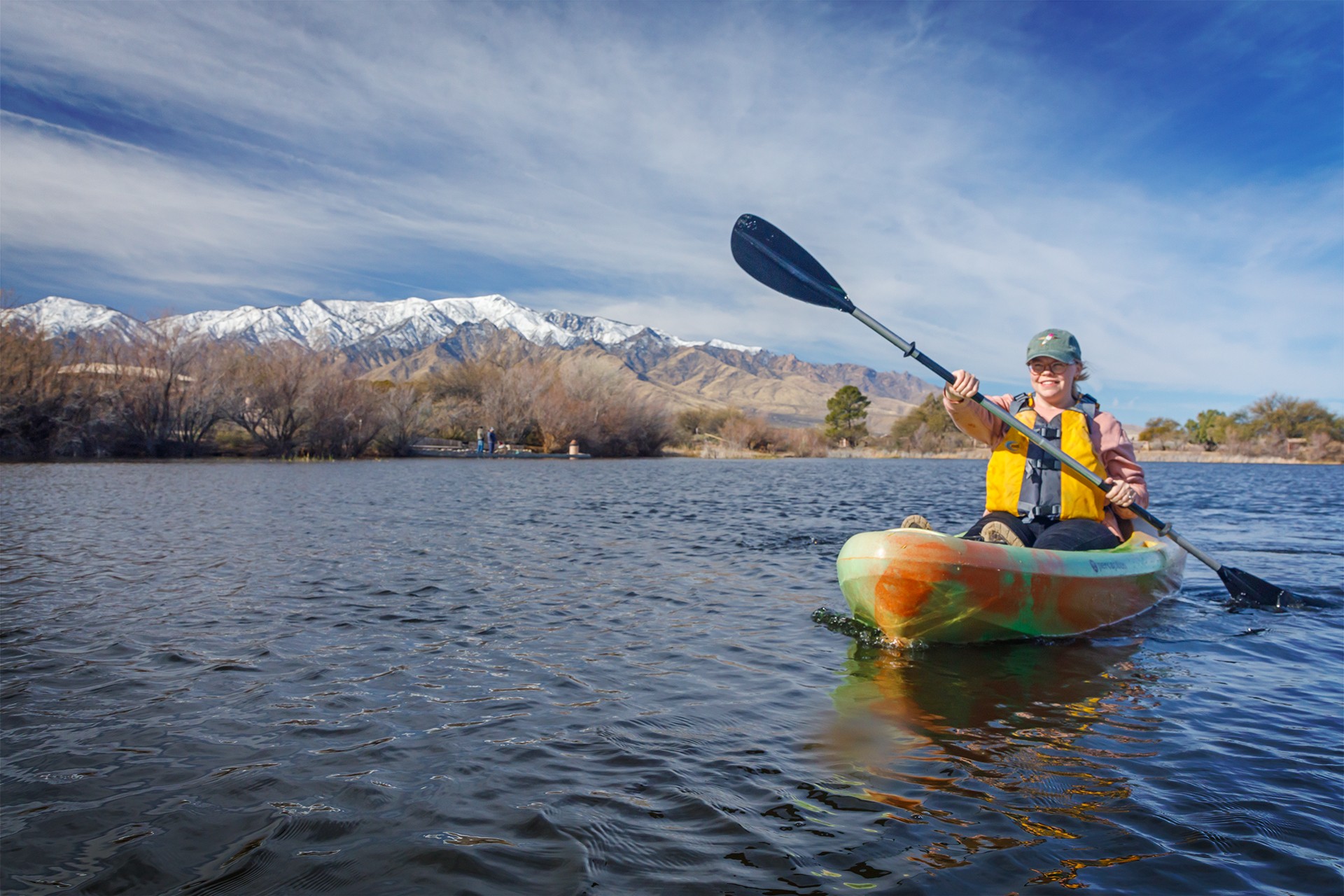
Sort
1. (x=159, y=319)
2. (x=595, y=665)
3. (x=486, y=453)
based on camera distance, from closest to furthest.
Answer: (x=595, y=665) < (x=159, y=319) < (x=486, y=453)

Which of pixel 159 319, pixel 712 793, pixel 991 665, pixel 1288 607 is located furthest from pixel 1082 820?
pixel 159 319

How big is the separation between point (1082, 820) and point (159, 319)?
4197 cm

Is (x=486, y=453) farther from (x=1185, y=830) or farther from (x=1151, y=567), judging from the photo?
(x=1185, y=830)

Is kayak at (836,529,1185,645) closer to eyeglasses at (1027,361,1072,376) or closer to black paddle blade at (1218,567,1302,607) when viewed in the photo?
eyeglasses at (1027,361,1072,376)

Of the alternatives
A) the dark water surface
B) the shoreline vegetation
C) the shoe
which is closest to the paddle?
the dark water surface

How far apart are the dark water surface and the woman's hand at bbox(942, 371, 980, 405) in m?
2.07

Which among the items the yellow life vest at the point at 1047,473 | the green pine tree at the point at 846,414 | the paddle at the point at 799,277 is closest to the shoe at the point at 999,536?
the yellow life vest at the point at 1047,473

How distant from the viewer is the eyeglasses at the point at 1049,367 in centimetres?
682

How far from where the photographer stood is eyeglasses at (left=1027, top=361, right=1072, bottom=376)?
6.82 meters

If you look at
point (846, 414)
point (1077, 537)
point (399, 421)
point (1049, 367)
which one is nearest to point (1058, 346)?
point (1049, 367)

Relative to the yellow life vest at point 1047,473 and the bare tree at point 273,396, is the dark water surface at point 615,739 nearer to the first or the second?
the yellow life vest at point 1047,473

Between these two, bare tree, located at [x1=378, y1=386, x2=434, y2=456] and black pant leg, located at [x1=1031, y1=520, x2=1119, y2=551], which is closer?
black pant leg, located at [x1=1031, y1=520, x2=1119, y2=551]

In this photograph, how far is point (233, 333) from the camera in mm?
39781

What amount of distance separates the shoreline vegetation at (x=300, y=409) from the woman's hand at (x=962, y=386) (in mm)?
36151
